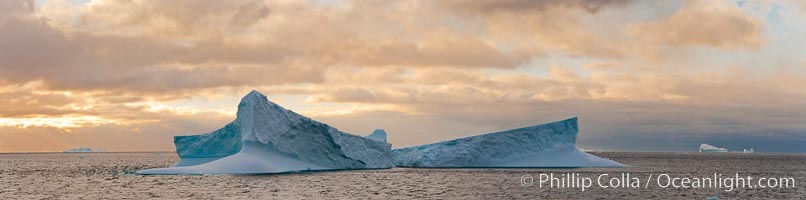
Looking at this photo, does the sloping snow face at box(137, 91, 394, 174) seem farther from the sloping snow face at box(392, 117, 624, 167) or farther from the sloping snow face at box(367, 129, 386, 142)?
the sloping snow face at box(367, 129, 386, 142)

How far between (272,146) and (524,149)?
16898 millimetres

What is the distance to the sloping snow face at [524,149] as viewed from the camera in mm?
46062

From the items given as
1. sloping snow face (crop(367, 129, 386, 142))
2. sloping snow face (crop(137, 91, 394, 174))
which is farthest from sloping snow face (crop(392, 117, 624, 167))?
sloping snow face (crop(367, 129, 386, 142))

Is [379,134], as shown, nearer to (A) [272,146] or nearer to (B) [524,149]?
(B) [524,149]

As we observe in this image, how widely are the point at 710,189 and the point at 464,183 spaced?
10.6 metres

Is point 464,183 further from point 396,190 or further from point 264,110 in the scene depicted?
point 264,110

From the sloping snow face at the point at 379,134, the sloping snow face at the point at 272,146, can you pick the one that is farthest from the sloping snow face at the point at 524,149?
the sloping snow face at the point at 379,134

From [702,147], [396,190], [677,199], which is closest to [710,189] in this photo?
[677,199]

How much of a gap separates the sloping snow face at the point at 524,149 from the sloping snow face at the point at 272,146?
16.8 ft

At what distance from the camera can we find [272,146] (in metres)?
38.5

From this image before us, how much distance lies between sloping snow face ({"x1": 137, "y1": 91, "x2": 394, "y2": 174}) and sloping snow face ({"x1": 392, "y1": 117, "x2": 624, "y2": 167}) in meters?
5.13

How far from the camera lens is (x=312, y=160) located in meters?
41.9

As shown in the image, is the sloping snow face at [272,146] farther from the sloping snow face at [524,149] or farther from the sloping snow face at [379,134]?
the sloping snow face at [379,134]

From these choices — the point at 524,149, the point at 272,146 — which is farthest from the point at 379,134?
the point at 272,146
